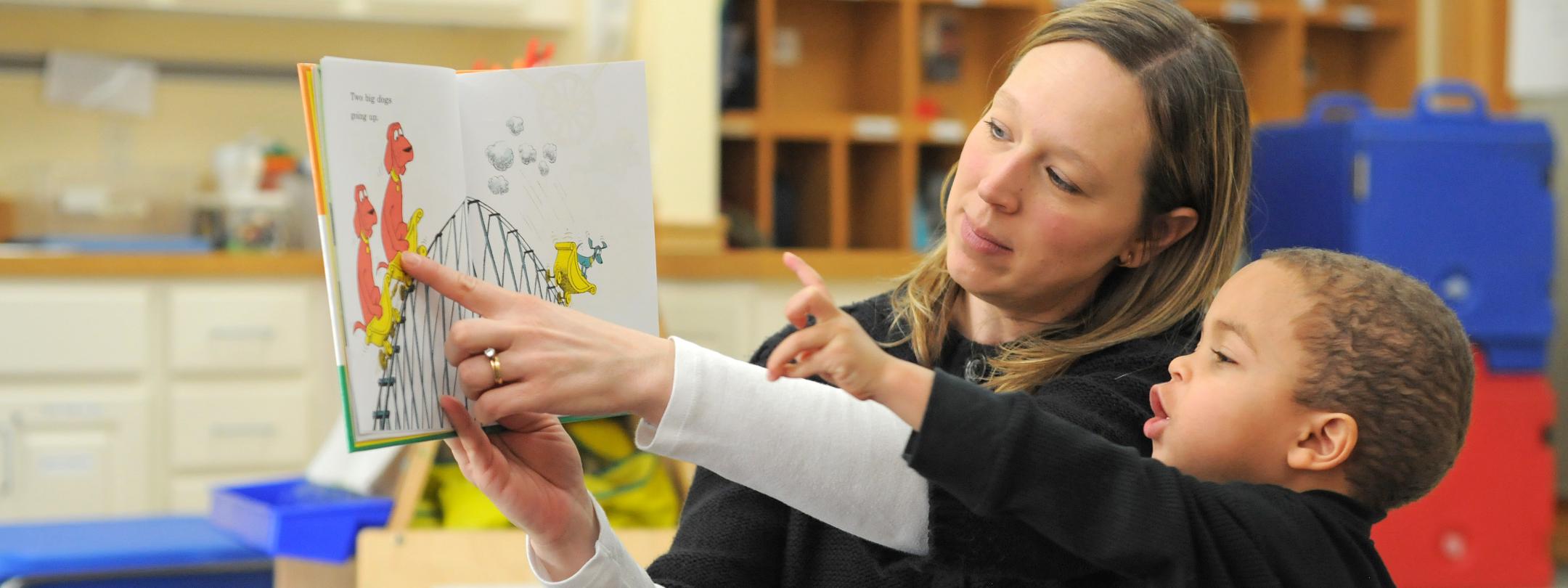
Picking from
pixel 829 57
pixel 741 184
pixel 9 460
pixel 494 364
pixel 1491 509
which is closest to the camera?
pixel 494 364

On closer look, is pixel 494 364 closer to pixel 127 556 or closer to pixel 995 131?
pixel 995 131

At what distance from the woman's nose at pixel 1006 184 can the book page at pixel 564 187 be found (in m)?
0.22

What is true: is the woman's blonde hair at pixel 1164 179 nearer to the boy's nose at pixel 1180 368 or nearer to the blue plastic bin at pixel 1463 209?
the boy's nose at pixel 1180 368

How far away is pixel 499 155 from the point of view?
33.1 inches

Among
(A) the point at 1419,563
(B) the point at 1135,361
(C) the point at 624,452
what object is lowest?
(A) the point at 1419,563

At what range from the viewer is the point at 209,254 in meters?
3.23

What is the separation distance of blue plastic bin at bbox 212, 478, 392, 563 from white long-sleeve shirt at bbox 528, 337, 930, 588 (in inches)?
41.6

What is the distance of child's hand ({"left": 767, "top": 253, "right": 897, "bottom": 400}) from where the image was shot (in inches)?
26.3

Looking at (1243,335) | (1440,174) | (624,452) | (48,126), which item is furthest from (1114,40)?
(48,126)

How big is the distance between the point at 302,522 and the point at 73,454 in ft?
5.70

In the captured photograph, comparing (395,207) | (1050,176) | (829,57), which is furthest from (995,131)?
(829,57)

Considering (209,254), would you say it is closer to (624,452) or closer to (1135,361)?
(624,452)

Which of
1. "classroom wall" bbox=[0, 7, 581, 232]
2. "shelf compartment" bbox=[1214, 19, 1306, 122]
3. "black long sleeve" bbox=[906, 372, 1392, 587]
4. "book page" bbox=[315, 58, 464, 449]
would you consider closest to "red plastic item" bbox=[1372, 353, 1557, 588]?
"shelf compartment" bbox=[1214, 19, 1306, 122]

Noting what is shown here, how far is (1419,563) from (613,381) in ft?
9.84
